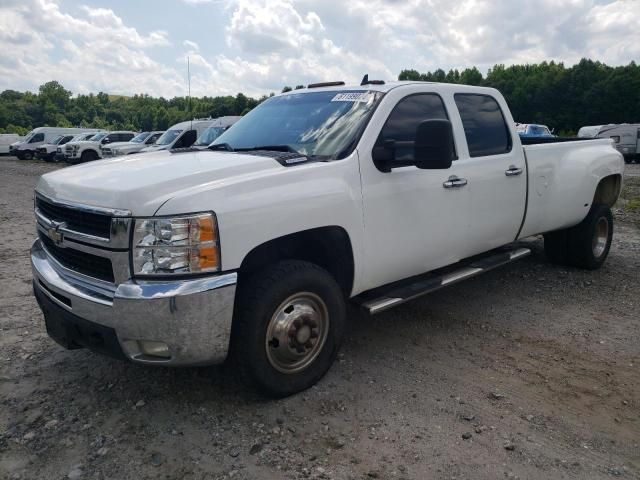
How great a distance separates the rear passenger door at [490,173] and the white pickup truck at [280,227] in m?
0.02

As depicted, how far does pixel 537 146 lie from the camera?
5.20m

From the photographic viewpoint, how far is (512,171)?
4.78 m

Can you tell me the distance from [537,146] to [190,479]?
14.1ft

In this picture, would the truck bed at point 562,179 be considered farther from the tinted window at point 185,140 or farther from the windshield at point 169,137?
the windshield at point 169,137

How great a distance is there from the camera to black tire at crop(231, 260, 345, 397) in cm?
303

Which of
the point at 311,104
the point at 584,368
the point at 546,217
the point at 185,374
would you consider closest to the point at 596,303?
the point at 546,217

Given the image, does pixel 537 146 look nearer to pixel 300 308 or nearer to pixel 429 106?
pixel 429 106

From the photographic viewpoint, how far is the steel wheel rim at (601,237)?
6.18m

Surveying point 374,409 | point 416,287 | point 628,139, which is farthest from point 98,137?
point 374,409

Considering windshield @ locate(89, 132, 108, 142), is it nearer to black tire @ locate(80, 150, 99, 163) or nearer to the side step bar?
black tire @ locate(80, 150, 99, 163)

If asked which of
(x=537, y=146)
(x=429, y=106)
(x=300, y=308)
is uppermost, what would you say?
(x=429, y=106)

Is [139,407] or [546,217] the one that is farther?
[546,217]

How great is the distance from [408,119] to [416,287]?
1.26 m

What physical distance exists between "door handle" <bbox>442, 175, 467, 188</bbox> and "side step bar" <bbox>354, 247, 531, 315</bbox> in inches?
28.6
